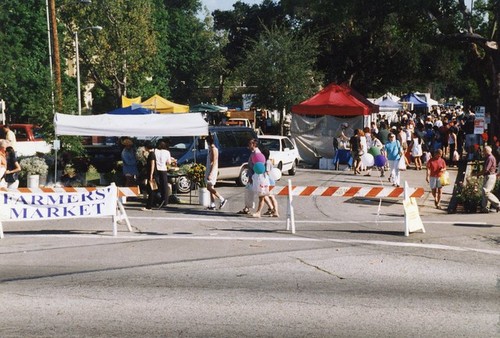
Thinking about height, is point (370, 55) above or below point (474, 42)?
above

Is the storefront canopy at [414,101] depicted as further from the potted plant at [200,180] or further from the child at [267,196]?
the child at [267,196]

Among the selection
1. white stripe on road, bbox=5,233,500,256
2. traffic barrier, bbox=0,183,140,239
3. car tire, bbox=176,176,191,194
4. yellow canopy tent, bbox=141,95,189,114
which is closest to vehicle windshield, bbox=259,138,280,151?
car tire, bbox=176,176,191,194

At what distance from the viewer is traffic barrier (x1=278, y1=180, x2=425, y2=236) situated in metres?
13.7

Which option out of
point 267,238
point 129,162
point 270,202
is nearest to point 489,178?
point 270,202

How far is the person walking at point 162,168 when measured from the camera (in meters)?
16.9

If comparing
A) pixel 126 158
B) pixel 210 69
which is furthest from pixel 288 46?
pixel 210 69

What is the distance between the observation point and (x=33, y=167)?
19453 mm

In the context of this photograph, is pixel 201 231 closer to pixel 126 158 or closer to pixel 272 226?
pixel 272 226

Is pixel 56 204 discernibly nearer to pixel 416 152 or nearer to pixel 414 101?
pixel 416 152

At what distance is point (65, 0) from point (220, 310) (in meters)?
44.4

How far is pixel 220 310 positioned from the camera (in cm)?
814

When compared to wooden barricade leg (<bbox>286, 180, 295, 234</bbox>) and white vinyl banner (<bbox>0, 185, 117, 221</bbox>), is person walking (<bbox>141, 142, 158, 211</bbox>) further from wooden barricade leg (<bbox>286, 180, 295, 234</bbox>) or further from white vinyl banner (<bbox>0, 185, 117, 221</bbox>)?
wooden barricade leg (<bbox>286, 180, 295, 234</bbox>)

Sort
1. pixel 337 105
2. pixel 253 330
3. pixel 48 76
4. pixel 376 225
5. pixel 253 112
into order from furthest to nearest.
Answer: pixel 253 112 → pixel 337 105 → pixel 48 76 → pixel 376 225 → pixel 253 330

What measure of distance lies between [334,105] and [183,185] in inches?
470
